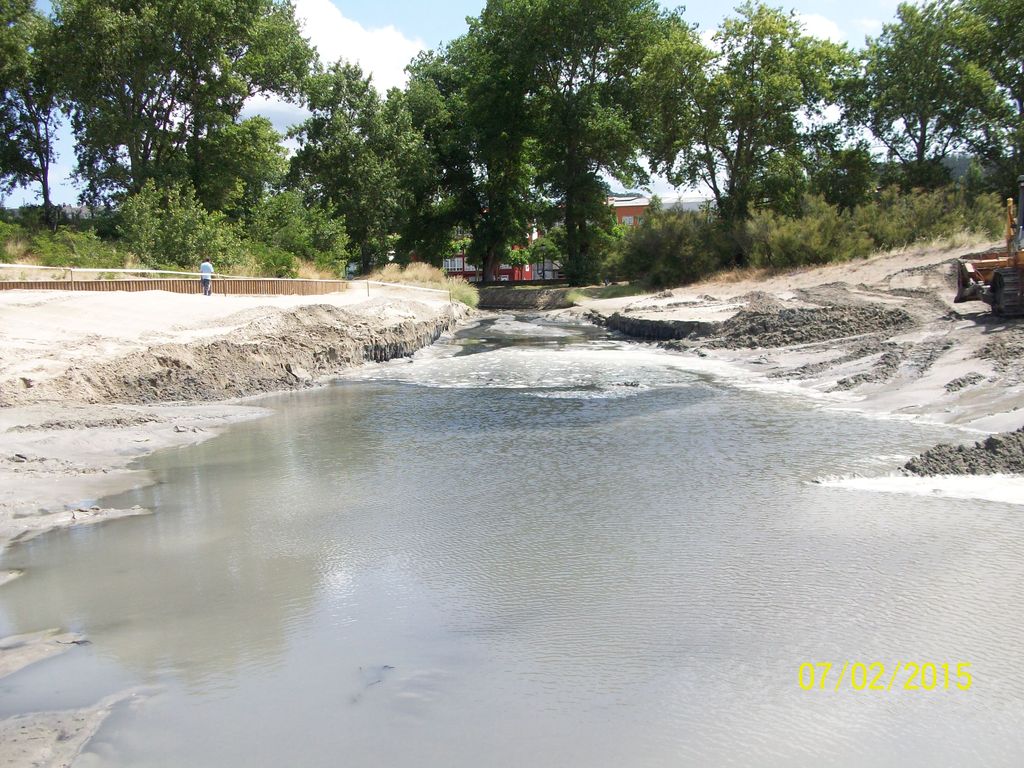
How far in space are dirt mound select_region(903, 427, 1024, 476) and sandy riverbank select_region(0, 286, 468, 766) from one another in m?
7.39

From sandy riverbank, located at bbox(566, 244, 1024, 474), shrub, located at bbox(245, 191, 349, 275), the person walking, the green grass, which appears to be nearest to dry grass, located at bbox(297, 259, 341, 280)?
shrub, located at bbox(245, 191, 349, 275)

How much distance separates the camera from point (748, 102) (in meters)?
35.3

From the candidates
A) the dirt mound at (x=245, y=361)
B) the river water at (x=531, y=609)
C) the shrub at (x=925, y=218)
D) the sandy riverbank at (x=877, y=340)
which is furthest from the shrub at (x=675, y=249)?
the river water at (x=531, y=609)

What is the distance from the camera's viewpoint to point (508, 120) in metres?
47.8

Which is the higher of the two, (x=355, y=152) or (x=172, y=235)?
(x=355, y=152)

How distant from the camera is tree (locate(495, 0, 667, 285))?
43.2 metres

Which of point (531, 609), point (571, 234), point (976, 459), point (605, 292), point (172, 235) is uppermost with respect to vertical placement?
point (571, 234)

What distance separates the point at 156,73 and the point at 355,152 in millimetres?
14928

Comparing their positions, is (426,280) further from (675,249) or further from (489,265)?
(489,265)

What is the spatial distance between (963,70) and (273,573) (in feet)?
124

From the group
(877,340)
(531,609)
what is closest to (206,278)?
(877,340)

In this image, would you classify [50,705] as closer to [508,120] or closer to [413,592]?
[413,592]

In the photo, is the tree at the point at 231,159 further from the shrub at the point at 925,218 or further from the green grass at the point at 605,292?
the shrub at the point at 925,218

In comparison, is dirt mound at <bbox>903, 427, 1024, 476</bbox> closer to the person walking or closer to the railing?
the railing
